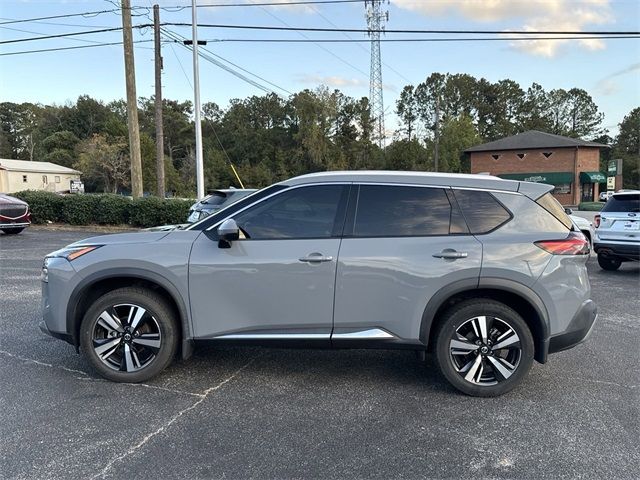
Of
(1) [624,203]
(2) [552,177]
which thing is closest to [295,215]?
(1) [624,203]

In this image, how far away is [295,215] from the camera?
3877 millimetres

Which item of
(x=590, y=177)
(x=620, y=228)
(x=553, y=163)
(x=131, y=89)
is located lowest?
(x=620, y=228)

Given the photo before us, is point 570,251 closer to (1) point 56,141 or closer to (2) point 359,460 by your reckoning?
(2) point 359,460

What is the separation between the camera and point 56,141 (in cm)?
Result: 6812

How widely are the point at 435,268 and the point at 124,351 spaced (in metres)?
2.66

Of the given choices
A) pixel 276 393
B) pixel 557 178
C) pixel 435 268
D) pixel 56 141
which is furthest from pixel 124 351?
pixel 56 141

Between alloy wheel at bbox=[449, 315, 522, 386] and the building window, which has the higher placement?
the building window

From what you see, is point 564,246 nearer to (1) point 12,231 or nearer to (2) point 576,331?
(2) point 576,331

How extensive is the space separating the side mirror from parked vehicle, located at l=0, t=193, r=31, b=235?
1452 centimetres

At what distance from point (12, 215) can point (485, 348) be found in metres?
16.0

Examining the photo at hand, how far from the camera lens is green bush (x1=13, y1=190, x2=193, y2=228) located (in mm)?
A: 17703

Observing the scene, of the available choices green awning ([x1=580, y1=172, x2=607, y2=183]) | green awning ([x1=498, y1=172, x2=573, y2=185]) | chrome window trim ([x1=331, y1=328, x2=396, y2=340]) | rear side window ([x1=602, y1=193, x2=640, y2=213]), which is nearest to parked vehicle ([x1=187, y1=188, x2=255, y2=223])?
rear side window ([x1=602, y1=193, x2=640, y2=213])

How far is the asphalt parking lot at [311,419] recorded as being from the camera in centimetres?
285

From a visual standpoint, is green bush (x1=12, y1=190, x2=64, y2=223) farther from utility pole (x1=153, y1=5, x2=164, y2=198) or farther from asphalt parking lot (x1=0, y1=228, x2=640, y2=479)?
asphalt parking lot (x1=0, y1=228, x2=640, y2=479)
